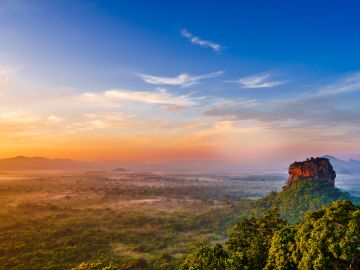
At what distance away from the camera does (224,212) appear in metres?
125

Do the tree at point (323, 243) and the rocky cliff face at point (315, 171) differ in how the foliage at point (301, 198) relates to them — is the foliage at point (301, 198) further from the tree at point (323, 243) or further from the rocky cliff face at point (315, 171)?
the tree at point (323, 243)

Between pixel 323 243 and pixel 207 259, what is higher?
pixel 323 243

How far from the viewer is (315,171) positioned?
131 meters

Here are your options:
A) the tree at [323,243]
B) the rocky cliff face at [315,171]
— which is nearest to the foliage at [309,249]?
the tree at [323,243]

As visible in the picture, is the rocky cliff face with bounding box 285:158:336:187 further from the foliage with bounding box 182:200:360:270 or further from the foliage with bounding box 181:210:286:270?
the foliage with bounding box 182:200:360:270

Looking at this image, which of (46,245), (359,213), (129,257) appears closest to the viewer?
(359,213)

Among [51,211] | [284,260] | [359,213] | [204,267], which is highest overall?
[359,213]

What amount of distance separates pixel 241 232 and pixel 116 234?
66361 mm

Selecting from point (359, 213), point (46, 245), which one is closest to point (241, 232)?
point (359, 213)

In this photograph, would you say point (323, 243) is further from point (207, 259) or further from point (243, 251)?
point (207, 259)

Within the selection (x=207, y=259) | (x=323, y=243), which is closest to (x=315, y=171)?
(x=207, y=259)

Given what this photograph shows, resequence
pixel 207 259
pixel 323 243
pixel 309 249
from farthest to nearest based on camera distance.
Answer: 1. pixel 207 259
2. pixel 309 249
3. pixel 323 243

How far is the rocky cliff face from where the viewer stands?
131 metres

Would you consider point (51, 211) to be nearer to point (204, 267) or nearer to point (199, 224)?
point (199, 224)
